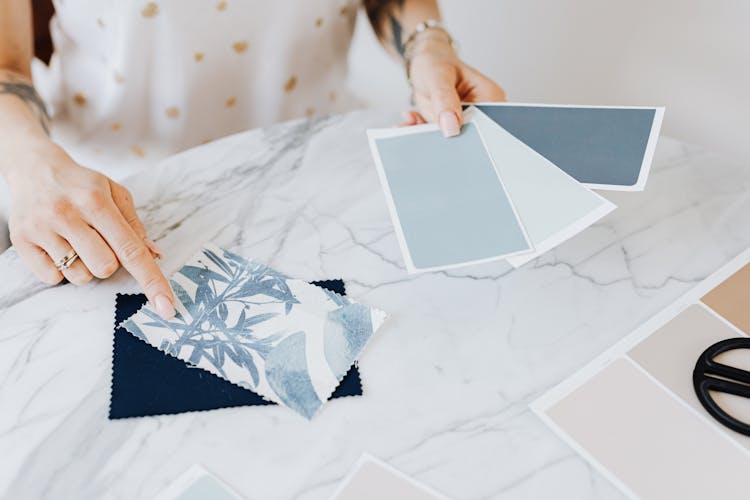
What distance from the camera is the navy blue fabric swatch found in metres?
0.69

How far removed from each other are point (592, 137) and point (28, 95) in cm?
74

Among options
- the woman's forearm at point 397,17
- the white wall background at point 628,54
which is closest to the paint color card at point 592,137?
the woman's forearm at point 397,17

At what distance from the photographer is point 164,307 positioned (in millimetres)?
767

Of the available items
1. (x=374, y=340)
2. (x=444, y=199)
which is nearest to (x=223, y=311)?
(x=374, y=340)

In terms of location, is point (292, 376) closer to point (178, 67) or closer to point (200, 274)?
point (200, 274)

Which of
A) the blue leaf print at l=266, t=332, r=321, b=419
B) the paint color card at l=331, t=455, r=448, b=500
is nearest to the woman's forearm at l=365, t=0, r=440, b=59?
the blue leaf print at l=266, t=332, r=321, b=419

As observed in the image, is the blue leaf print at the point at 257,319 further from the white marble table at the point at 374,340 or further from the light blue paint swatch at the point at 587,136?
the light blue paint swatch at the point at 587,136

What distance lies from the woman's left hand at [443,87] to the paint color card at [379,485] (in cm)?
45

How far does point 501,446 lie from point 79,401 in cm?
40

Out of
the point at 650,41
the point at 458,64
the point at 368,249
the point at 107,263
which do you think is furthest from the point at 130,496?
the point at 650,41

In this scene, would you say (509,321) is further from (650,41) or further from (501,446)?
(650,41)

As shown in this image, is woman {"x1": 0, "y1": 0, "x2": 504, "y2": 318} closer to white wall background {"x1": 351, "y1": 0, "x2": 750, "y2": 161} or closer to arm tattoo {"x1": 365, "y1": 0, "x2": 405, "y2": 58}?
arm tattoo {"x1": 365, "y1": 0, "x2": 405, "y2": 58}

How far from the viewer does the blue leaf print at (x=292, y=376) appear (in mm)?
694

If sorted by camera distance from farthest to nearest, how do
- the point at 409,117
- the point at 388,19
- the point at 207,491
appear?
the point at 388,19 < the point at 409,117 < the point at 207,491
